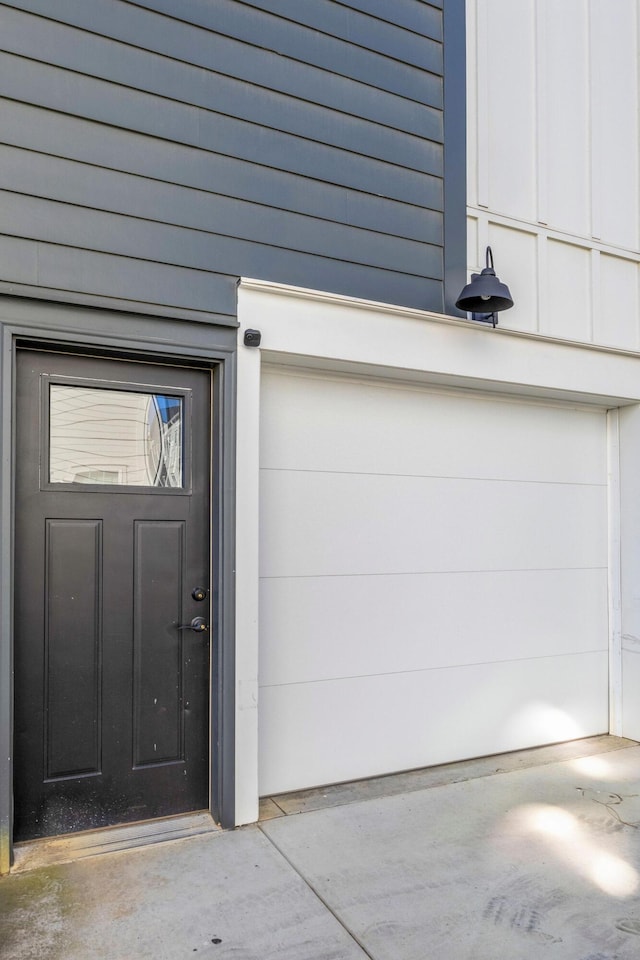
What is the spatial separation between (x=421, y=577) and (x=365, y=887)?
5.23 ft

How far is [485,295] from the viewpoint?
3242mm

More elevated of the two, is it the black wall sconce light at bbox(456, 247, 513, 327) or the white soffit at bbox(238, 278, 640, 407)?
the black wall sconce light at bbox(456, 247, 513, 327)

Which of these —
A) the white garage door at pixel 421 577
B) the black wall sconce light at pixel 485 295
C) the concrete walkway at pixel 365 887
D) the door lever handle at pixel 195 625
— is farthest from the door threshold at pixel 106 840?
the black wall sconce light at pixel 485 295

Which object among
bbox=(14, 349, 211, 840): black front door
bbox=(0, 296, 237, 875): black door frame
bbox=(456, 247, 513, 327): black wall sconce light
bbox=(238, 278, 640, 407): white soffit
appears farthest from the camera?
bbox=(456, 247, 513, 327): black wall sconce light

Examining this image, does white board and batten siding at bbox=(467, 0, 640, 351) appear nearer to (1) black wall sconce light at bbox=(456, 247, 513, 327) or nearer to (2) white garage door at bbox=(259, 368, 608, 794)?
(1) black wall sconce light at bbox=(456, 247, 513, 327)

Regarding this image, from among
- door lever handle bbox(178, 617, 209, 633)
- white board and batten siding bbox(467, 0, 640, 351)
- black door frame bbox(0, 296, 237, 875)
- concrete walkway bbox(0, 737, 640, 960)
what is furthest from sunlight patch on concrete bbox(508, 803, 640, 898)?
white board and batten siding bbox(467, 0, 640, 351)

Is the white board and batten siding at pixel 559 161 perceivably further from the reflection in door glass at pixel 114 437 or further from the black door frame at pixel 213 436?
the reflection in door glass at pixel 114 437

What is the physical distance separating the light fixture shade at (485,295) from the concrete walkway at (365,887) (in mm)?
2403

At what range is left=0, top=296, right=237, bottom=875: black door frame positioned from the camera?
2496mm

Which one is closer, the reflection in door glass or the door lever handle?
the reflection in door glass

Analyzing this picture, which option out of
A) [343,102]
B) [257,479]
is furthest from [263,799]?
[343,102]

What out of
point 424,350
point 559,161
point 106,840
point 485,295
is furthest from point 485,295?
point 106,840

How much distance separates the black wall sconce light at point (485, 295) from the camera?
3250mm

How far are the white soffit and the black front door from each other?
454 mm
